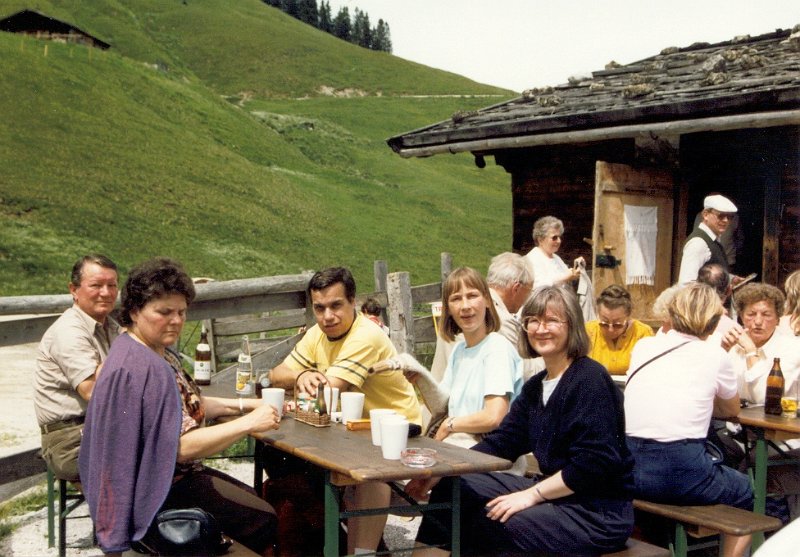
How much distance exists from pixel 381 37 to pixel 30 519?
116m

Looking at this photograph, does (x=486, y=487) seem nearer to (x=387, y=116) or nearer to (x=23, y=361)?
(x=23, y=361)

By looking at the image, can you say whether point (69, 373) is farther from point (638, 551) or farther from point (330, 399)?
point (638, 551)

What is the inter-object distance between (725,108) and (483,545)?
5393mm

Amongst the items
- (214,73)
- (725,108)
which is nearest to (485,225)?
(725,108)

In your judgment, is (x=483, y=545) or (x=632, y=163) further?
(x=632, y=163)

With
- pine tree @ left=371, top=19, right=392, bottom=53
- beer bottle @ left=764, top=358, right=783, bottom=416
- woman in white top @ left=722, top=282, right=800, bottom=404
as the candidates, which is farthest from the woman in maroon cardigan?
pine tree @ left=371, top=19, right=392, bottom=53

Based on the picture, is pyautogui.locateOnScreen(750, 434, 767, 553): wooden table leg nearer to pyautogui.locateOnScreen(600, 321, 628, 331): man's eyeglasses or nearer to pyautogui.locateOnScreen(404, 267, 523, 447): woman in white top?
pyautogui.locateOnScreen(404, 267, 523, 447): woman in white top

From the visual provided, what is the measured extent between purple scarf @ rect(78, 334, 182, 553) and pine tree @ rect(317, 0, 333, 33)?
11473 centimetres

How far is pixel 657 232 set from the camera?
907 centimetres

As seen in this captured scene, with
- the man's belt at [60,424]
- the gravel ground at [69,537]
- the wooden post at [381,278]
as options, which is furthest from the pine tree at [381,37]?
the man's belt at [60,424]

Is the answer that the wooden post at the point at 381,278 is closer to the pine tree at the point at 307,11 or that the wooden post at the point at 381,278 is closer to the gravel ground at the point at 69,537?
the gravel ground at the point at 69,537

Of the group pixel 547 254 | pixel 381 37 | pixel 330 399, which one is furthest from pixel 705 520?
pixel 381 37

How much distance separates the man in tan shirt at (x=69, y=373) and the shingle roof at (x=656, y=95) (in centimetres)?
531

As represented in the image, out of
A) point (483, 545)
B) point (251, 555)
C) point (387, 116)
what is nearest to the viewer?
point (251, 555)
